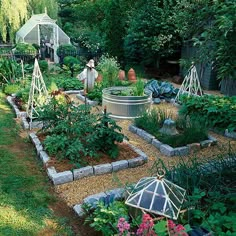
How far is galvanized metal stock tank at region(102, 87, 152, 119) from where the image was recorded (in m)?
7.07

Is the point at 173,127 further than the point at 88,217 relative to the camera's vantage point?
Yes

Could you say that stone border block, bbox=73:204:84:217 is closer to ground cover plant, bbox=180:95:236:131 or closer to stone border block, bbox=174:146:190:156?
stone border block, bbox=174:146:190:156

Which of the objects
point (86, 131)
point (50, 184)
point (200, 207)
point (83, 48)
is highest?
point (83, 48)

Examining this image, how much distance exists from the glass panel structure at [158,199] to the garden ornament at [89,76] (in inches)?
244

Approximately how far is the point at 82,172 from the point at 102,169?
31 cm

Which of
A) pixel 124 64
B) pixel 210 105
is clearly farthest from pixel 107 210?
pixel 124 64

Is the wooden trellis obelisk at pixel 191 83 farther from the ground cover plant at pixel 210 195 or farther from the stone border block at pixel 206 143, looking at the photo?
the ground cover plant at pixel 210 195

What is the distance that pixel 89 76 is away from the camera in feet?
28.5

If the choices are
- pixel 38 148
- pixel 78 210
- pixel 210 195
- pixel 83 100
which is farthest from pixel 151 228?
pixel 83 100

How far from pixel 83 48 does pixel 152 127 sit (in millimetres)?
11887

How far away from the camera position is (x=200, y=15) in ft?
8.53

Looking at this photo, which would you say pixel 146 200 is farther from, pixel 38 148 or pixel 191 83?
pixel 191 83

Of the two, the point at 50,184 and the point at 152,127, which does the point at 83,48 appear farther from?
the point at 50,184

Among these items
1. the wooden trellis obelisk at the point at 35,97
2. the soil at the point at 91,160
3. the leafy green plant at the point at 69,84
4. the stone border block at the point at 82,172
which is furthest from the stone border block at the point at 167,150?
the leafy green plant at the point at 69,84
